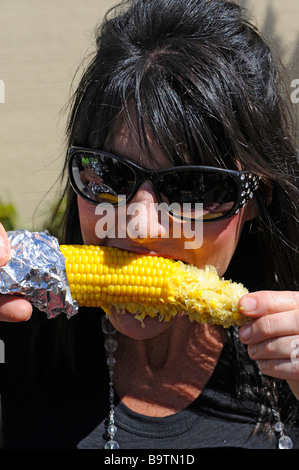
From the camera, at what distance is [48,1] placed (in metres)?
5.86

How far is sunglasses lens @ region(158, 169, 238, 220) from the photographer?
194 cm

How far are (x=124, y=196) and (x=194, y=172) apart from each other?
1.00 feet

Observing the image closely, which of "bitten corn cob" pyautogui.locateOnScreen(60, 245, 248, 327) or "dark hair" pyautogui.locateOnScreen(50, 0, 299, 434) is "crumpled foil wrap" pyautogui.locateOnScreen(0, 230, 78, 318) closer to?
"bitten corn cob" pyautogui.locateOnScreen(60, 245, 248, 327)

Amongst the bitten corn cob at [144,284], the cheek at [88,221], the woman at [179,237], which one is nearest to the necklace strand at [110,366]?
the woman at [179,237]

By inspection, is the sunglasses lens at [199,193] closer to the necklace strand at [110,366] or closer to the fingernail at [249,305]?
the fingernail at [249,305]

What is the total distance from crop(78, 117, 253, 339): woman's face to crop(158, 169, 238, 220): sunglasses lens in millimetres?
52

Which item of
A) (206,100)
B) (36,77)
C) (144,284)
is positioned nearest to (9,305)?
(144,284)

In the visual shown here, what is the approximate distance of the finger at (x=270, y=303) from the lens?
1.79 meters

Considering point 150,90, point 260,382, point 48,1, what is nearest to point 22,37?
point 48,1

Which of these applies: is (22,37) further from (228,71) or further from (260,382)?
(260,382)

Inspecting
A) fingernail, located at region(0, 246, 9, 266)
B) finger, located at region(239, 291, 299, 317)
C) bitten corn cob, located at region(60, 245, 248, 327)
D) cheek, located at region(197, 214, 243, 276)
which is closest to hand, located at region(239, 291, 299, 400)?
finger, located at region(239, 291, 299, 317)

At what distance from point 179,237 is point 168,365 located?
2.56ft

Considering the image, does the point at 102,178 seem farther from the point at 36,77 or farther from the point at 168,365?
the point at 36,77
